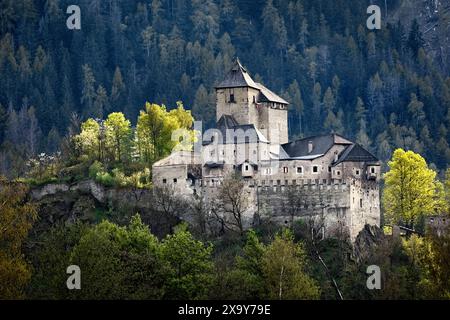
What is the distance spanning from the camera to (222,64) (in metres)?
141

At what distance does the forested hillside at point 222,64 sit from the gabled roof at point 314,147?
4012cm

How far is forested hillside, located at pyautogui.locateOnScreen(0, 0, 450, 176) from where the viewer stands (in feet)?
450

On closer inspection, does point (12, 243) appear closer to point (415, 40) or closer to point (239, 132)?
point (239, 132)

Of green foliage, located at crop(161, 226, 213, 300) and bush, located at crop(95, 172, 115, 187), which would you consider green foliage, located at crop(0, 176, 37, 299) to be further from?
bush, located at crop(95, 172, 115, 187)

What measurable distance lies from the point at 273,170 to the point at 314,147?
3606mm

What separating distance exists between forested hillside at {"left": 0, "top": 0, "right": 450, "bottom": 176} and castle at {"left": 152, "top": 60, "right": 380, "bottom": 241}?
3814cm

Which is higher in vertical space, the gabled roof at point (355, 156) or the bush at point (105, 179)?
the gabled roof at point (355, 156)

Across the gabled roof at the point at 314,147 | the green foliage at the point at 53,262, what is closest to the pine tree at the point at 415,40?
the gabled roof at the point at 314,147

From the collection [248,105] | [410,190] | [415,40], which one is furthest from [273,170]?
[415,40]

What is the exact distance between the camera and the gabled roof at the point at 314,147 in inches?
3319

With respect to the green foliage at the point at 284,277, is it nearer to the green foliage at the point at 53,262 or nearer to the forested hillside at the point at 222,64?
the green foliage at the point at 53,262

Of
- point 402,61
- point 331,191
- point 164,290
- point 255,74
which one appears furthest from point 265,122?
point 402,61

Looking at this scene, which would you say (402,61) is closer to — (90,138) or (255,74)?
(255,74)

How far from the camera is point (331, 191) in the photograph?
259 feet
